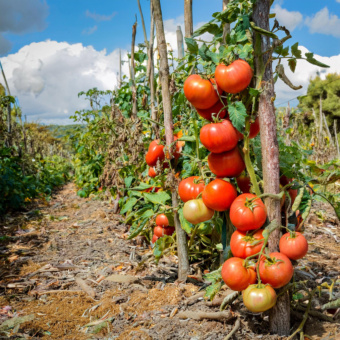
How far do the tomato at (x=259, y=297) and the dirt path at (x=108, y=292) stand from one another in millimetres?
354

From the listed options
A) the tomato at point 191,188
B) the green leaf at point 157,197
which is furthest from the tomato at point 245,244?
the green leaf at point 157,197

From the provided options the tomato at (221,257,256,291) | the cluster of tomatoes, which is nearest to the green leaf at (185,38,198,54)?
the tomato at (221,257,256,291)

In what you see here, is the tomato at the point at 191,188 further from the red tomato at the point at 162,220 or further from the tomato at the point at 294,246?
the red tomato at the point at 162,220

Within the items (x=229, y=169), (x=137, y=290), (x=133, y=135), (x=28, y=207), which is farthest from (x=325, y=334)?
(x=28, y=207)

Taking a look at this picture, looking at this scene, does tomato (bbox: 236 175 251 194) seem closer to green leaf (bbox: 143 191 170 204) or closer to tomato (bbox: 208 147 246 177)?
tomato (bbox: 208 147 246 177)

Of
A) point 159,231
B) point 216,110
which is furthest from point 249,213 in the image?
point 159,231

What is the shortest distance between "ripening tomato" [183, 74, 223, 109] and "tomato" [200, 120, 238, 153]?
5.1 inches

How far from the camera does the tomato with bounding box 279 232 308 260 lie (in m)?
1.51

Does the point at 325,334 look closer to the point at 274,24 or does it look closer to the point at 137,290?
the point at 137,290

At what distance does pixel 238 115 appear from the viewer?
1549mm

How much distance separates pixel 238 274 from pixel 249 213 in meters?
0.29

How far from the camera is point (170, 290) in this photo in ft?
7.86

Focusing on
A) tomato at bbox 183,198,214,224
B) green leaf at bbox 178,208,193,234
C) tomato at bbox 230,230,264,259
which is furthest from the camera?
green leaf at bbox 178,208,193,234

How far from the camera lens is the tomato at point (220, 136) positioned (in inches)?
62.7
